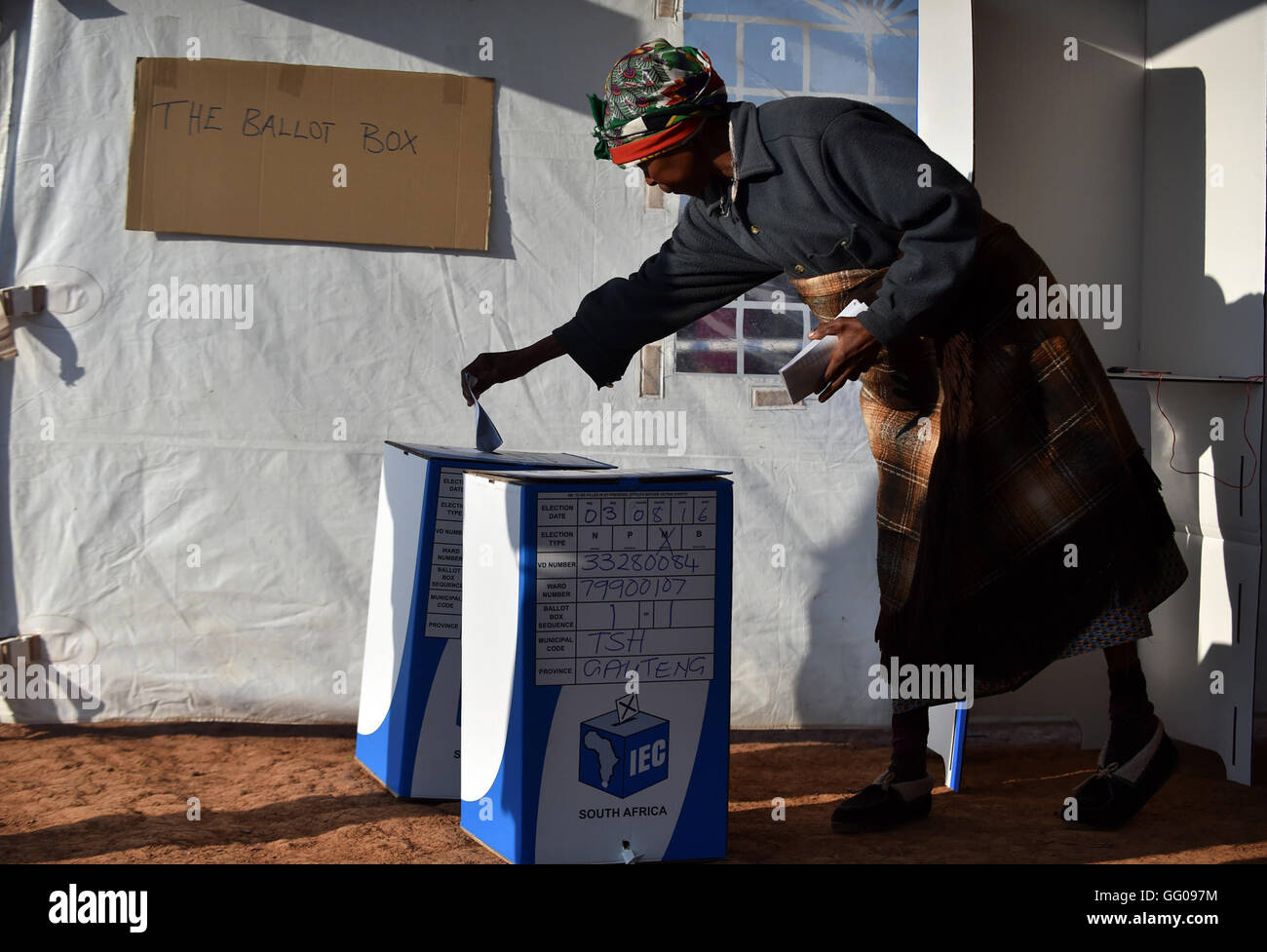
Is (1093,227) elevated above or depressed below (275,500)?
above

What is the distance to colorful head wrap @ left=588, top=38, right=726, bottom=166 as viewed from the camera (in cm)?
233

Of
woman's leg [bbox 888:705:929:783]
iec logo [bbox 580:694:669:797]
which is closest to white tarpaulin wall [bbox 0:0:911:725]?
woman's leg [bbox 888:705:929:783]

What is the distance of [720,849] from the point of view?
235 cm

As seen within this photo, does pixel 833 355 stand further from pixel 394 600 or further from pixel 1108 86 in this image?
pixel 1108 86

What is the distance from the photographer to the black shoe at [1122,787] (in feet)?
8.55

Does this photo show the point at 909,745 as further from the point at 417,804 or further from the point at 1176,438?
the point at 1176,438

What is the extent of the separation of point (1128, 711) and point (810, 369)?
1252mm

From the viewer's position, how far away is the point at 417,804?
107 inches

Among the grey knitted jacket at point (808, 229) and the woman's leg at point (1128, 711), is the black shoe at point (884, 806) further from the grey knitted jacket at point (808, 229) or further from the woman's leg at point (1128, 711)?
the grey knitted jacket at point (808, 229)

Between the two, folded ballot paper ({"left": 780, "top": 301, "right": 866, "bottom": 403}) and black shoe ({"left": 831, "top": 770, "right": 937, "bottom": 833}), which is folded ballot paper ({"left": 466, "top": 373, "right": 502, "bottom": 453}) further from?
black shoe ({"left": 831, "top": 770, "right": 937, "bottom": 833})

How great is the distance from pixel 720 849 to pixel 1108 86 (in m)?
2.64

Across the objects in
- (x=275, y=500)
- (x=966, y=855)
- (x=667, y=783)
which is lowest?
(x=966, y=855)

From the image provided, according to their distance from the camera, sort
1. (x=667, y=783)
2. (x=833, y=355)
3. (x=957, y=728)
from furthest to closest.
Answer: (x=957, y=728) < (x=667, y=783) < (x=833, y=355)

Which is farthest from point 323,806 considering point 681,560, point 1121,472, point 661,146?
point 1121,472
